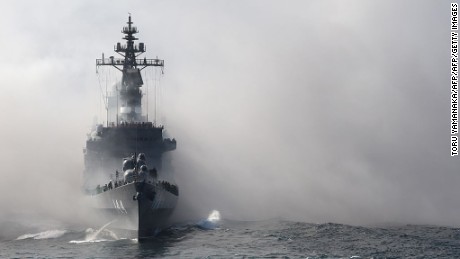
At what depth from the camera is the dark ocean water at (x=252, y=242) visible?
48.3m

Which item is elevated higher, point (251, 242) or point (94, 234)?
point (94, 234)

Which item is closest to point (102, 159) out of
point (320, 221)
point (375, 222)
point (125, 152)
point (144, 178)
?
point (125, 152)

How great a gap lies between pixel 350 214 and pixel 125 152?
20.5m

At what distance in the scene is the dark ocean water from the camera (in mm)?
48312

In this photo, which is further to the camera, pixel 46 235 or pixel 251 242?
pixel 46 235

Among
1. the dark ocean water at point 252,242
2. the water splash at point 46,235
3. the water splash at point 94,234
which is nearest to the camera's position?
the dark ocean water at point 252,242

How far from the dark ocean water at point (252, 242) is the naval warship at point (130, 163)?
1.79 metres

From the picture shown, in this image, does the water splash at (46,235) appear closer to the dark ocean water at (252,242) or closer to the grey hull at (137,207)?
the dark ocean water at (252,242)

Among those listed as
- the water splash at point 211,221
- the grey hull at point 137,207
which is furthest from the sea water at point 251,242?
the grey hull at point 137,207

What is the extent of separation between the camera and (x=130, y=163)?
58656mm

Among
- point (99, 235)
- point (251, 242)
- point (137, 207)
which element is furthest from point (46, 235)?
point (251, 242)

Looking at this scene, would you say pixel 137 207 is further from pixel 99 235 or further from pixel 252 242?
pixel 252 242

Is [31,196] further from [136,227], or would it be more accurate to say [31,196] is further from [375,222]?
[375,222]

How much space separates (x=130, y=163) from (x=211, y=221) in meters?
9.81
